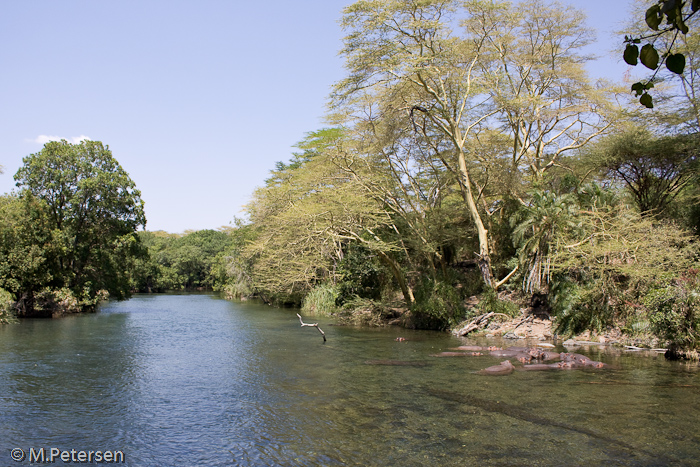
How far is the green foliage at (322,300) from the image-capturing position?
28.5m

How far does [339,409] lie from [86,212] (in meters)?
26.8

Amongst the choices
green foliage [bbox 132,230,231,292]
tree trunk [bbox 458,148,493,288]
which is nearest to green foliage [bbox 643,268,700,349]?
tree trunk [bbox 458,148,493,288]

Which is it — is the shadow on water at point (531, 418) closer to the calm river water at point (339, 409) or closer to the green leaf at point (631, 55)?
the calm river water at point (339, 409)

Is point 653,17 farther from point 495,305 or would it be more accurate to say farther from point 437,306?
point 437,306

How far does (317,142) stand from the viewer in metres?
39.7

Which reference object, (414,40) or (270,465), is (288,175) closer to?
(414,40)

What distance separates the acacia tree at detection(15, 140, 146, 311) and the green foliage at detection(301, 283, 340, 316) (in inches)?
447

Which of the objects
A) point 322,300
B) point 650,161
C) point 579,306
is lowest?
point 322,300

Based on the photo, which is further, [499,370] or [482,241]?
[482,241]

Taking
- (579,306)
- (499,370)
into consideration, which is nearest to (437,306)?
(579,306)

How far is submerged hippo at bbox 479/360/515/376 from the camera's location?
37.6 feet

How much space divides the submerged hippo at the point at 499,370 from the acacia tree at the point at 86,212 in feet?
77.0

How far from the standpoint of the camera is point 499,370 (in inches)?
456

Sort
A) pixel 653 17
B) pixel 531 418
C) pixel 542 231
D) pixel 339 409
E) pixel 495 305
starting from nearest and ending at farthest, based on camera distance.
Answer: pixel 653 17
pixel 531 418
pixel 339 409
pixel 542 231
pixel 495 305
